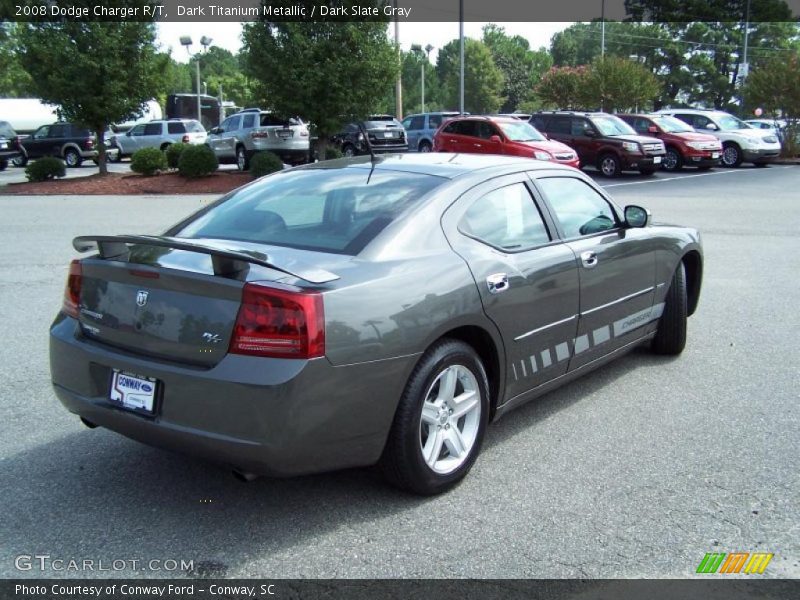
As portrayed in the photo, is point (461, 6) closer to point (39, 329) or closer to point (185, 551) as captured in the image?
point (39, 329)

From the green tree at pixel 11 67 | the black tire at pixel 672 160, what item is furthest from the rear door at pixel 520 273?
the black tire at pixel 672 160

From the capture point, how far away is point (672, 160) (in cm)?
2623

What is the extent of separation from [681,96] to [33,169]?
6134 cm

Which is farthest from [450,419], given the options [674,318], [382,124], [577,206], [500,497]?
[382,124]

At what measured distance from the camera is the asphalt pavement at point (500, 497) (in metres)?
3.24

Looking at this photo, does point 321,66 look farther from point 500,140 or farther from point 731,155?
point 731,155

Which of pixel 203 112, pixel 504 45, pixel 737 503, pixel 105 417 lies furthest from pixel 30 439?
pixel 504 45

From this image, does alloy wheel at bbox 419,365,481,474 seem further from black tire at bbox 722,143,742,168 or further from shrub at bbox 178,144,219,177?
black tire at bbox 722,143,742,168

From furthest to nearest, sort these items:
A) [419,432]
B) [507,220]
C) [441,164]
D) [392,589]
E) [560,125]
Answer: [560,125] → [441,164] → [507,220] → [419,432] → [392,589]

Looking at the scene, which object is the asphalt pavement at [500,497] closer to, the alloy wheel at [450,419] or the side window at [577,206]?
the alloy wheel at [450,419]

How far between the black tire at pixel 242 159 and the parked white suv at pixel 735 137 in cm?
1489

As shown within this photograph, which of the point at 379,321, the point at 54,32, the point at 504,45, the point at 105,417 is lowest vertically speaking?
the point at 105,417

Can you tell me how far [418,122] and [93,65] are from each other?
43.7ft

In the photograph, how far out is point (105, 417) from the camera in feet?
11.6
